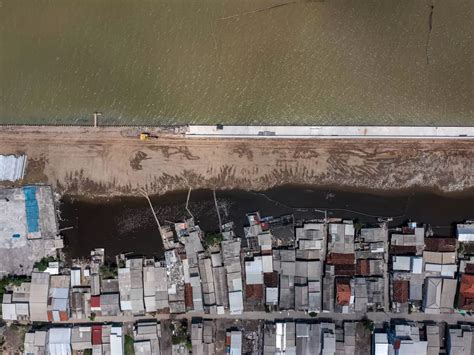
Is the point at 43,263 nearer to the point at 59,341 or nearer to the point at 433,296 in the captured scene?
the point at 59,341

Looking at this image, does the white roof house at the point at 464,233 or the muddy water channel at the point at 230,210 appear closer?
the white roof house at the point at 464,233

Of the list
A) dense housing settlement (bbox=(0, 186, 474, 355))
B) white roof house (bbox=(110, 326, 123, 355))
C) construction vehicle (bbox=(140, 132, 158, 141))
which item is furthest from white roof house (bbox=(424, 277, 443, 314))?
construction vehicle (bbox=(140, 132, 158, 141))

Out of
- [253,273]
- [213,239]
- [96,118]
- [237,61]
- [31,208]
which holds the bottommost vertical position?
[253,273]

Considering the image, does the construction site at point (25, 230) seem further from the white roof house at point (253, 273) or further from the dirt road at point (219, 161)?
the white roof house at point (253, 273)

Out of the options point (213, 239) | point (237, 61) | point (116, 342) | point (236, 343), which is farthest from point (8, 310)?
point (237, 61)

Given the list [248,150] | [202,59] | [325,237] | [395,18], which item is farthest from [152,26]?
[325,237]

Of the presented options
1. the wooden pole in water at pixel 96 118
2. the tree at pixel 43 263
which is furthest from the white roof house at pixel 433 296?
the tree at pixel 43 263
